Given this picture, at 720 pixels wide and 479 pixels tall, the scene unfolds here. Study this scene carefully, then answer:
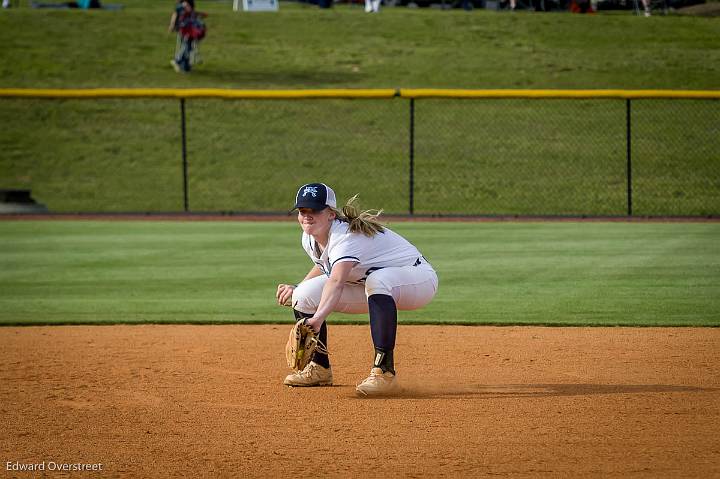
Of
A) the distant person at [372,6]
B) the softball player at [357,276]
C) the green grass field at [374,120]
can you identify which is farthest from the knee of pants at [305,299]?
the distant person at [372,6]

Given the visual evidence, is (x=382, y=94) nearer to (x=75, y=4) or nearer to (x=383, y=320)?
(x=383, y=320)

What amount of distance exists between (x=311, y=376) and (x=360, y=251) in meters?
0.96

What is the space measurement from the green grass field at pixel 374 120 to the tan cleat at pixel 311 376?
14.5 m

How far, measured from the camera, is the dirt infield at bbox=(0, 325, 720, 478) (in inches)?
200

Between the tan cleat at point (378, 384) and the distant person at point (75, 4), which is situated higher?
the distant person at point (75, 4)

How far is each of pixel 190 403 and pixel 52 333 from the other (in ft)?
10.2

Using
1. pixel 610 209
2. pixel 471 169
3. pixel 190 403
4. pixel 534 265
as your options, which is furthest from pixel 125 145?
pixel 190 403

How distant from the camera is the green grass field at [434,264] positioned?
32.3ft

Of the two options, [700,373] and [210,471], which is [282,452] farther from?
[700,373]

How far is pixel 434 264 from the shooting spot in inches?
500

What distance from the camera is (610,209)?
2128cm

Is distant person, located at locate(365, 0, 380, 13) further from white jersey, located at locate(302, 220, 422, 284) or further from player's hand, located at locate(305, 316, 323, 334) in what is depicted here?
player's hand, located at locate(305, 316, 323, 334)

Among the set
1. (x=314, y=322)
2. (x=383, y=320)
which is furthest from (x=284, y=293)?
(x=383, y=320)

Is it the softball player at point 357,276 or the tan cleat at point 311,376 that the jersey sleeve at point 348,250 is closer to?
the softball player at point 357,276
